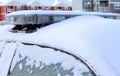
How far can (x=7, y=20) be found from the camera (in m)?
2.13

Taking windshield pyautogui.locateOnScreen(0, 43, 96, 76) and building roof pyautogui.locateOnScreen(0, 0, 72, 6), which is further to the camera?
building roof pyautogui.locateOnScreen(0, 0, 72, 6)

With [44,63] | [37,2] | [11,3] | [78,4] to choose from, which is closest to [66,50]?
[44,63]

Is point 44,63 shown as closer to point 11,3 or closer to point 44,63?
point 44,63

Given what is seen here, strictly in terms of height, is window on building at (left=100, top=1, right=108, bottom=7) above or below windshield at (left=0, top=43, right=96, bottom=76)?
below

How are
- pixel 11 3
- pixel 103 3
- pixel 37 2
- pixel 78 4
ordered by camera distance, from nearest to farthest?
1. pixel 103 3
2. pixel 78 4
3. pixel 11 3
4. pixel 37 2

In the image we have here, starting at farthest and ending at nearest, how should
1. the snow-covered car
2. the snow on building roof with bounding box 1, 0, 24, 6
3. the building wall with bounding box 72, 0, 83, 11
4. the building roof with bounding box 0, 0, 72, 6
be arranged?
the building roof with bounding box 0, 0, 72, 6 → the snow on building roof with bounding box 1, 0, 24, 6 → the building wall with bounding box 72, 0, 83, 11 → the snow-covered car

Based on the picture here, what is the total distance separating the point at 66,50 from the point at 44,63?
14cm

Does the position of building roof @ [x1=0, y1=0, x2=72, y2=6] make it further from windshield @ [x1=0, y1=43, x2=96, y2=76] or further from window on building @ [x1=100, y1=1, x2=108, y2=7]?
windshield @ [x1=0, y1=43, x2=96, y2=76]

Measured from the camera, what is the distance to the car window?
55.8 inches

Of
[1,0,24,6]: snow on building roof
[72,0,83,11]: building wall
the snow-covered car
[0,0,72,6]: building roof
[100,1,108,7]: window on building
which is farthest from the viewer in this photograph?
[0,0,72,6]: building roof

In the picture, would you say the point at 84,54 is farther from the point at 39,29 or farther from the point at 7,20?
the point at 7,20

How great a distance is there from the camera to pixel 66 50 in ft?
4.91

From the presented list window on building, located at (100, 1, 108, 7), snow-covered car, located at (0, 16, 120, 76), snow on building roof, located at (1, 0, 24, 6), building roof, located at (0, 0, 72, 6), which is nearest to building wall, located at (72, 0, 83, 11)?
window on building, located at (100, 1, 108, 7)

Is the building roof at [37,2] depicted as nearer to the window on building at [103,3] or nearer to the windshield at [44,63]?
the window on building at [103,3]
